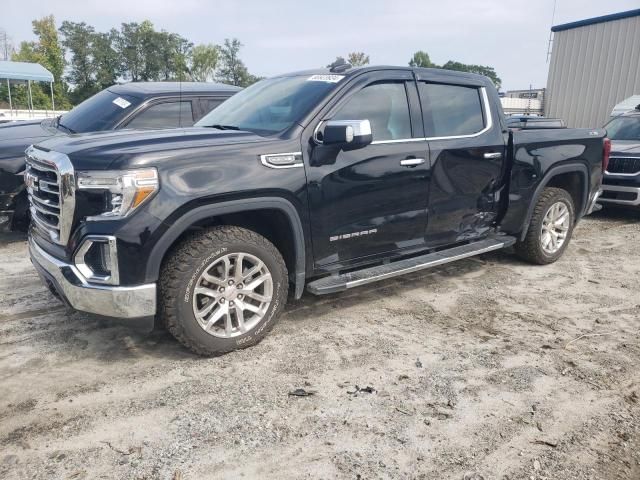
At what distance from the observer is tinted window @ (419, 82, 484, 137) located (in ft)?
14.2

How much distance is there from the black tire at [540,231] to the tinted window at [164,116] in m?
4.05

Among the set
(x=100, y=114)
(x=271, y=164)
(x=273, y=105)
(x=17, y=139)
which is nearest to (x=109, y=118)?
(x=100, y=114)

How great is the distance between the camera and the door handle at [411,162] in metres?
4.02

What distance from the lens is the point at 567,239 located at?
5797 mm

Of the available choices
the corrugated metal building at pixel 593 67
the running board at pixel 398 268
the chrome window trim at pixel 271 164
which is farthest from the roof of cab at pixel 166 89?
the corrugated metal building at pixel 593 67

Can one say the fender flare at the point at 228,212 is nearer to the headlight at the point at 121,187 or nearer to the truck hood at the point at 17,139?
the headlight at the point at 121,187

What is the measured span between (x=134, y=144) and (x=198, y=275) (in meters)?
0.90

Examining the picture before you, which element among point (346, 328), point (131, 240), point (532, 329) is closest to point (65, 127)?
point (131, 240)

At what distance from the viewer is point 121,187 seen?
292 centimetres

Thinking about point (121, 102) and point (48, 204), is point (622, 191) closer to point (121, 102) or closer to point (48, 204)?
point (121, 102)

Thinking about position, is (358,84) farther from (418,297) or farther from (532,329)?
(532,329)

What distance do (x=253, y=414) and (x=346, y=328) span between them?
131 centimetres

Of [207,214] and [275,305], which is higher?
[207,214]

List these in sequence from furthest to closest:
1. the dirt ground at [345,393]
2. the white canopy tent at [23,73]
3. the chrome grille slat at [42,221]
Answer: the white canopy tent at [23,73] < the chrome grille slat at [42,221] < the dirt ground at [345,393]
